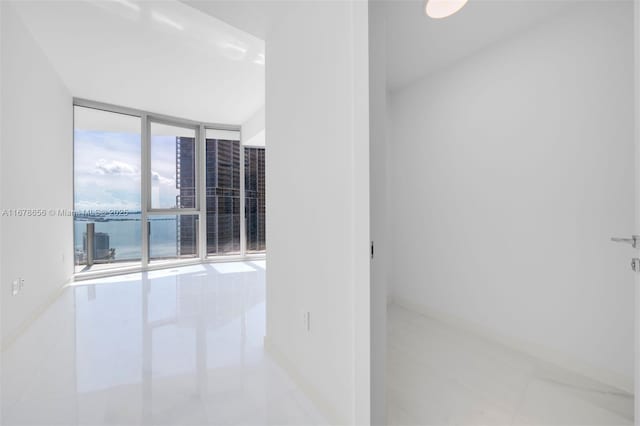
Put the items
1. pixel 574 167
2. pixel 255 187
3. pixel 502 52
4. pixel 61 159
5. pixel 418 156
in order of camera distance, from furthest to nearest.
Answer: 1. pixel 255 187
2. pixel 61 159
3. pixel 418 156
4. pixel 502 52
5. pixel 574 167

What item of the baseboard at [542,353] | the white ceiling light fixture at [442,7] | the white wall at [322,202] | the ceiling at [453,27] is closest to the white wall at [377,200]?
the white wall at [322,202]

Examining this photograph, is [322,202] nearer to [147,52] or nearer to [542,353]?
[542,353]

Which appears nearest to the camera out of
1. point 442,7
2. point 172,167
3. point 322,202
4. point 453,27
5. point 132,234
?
point 322,202

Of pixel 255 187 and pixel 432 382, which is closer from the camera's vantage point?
pixel 432 382

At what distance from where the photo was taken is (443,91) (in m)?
2.63

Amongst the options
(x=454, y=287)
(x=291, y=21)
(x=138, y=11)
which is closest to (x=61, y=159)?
(x=138, y=11)

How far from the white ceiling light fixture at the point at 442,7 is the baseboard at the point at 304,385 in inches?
91.3

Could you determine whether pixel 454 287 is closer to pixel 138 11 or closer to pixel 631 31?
pixel 631 31

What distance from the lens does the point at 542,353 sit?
1.95m

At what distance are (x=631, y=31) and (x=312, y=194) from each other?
81.5 inches

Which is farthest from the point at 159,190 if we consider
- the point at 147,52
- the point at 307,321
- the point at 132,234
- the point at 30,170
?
the point at 307,321

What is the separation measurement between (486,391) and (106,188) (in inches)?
204

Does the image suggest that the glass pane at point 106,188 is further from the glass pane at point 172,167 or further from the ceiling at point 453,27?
the ceiling at point 453,27

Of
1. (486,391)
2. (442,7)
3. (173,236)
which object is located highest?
(442,7)
